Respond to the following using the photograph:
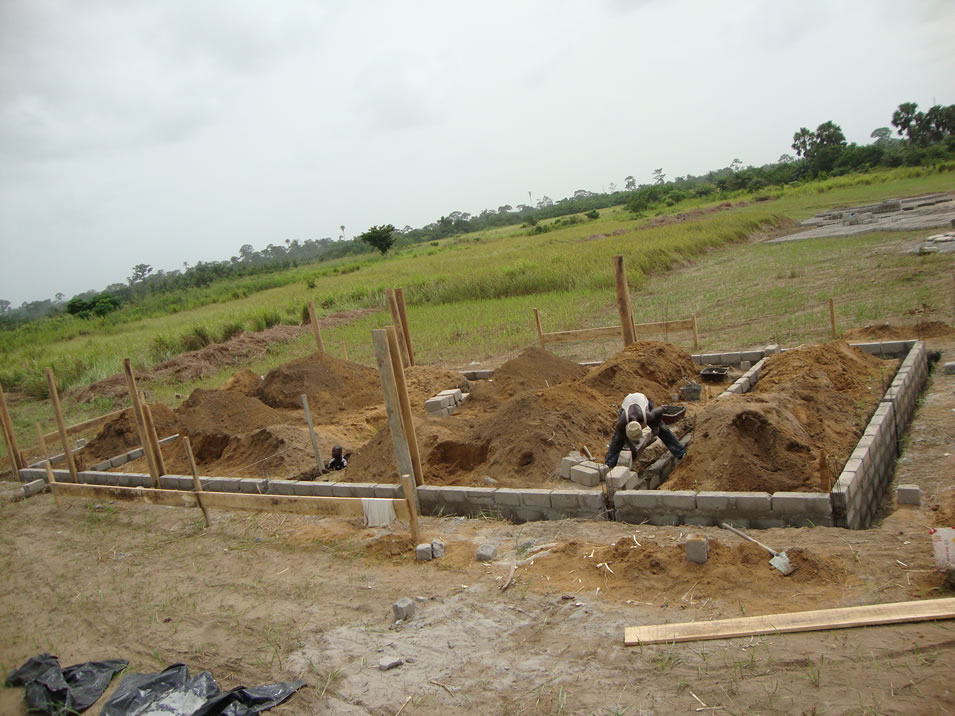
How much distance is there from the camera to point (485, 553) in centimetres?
530

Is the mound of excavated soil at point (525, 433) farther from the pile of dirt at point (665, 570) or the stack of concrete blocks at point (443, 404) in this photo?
the pile of dirt at point (665, 570)

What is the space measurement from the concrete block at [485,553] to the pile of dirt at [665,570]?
1.26ft

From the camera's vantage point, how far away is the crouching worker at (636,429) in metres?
6.01

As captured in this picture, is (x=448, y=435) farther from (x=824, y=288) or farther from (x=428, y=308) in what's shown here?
(x=428, y=308)

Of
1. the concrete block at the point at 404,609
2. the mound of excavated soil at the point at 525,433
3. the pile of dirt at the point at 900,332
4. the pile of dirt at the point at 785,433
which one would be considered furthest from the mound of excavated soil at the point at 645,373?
the concrete block at the point at 404,609

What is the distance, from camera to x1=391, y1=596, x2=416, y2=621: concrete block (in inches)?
181

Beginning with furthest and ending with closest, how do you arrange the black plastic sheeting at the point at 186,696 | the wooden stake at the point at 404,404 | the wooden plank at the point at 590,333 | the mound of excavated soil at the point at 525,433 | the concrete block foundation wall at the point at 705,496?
the wooden plank at the point at 590,333, the mound of excavated soil at the point at 525,433, the wooden stake at the point at 404,404, the concrete block foundation wall at the point at 705,496, the black plastic sheeting at the point at 186,696

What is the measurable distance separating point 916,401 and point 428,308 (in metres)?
15.4

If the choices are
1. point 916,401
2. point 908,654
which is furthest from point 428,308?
point 908,654

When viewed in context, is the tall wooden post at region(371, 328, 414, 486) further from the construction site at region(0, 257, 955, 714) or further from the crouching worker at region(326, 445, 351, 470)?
the crouching worker at region(326, 445, 351, 470)

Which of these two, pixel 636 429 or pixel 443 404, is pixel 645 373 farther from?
pixel 636 429

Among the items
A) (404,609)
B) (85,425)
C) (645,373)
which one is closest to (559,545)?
(404,609)

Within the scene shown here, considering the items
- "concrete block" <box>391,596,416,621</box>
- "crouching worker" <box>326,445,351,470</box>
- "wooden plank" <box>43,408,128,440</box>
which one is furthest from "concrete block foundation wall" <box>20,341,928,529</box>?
"wooden plank" <box>43,408,128,440</box>

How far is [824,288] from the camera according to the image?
1448 cm
